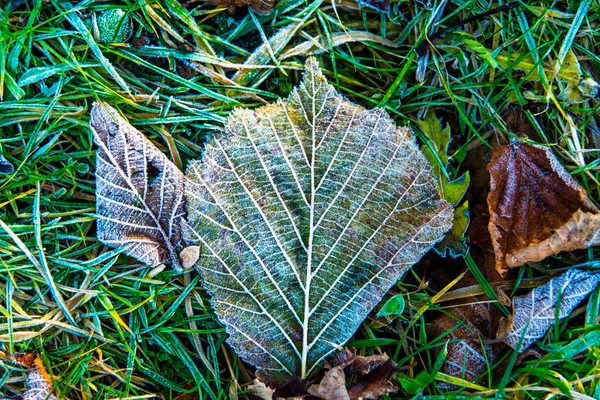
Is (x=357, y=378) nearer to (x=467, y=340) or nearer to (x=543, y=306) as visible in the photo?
(x=467, y=340)

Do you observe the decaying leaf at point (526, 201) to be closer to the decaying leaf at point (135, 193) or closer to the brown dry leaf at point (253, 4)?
the brown dry leaf at point (253, 4)

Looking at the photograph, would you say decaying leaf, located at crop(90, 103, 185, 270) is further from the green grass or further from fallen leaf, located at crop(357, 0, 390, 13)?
fallen leaf, located at crop(357, 0, 390, 13)

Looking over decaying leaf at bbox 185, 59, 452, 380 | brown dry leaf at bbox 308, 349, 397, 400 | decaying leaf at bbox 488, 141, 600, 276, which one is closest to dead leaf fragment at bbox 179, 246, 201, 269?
decaying leaf at bbox 185, 59, 452, 380

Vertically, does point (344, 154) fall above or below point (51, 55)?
below

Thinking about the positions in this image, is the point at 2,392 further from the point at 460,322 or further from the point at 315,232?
the point at 460,322

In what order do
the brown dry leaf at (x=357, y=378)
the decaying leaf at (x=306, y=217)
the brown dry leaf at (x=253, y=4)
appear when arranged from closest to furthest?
the brown dry leaf at (x=357, y=378)
the decaying leaf at (x=306, y=217)
the brown dry leaf at (x=253, y=4)

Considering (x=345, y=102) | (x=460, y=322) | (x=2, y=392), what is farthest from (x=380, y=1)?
(x=2, y=392)

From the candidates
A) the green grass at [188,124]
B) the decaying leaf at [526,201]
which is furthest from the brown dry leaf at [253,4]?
the decaying leaf at [526,201]
